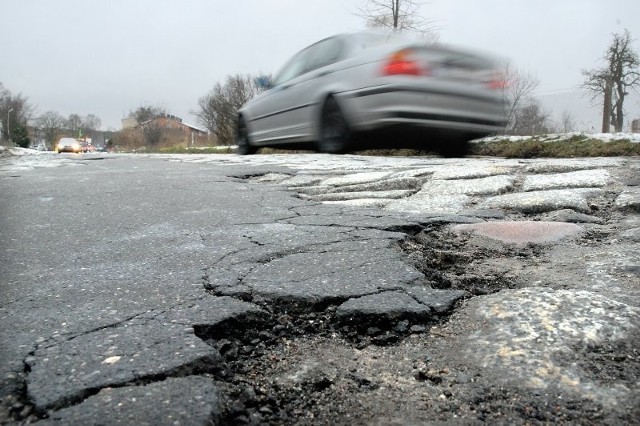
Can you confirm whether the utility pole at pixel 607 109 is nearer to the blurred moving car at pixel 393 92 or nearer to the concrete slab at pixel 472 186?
the blurred moving car at pixel 393 92

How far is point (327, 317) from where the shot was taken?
4.17 feet

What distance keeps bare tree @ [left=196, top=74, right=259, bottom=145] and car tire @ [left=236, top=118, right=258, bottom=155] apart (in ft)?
44.2

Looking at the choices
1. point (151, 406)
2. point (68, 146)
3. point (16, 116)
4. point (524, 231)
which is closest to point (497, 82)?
point (524, 231)

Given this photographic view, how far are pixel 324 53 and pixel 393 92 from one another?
1396 millimetres

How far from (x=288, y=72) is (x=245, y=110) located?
1665mm

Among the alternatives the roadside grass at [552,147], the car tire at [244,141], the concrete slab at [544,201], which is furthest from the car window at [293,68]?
the concrete slab at [544,201]

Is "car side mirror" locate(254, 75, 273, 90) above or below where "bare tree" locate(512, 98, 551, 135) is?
below

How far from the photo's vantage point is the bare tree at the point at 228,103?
2280 centimetres

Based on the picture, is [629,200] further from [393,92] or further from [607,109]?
[607,109]

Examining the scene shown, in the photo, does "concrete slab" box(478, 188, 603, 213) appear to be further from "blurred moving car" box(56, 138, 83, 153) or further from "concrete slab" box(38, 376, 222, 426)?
"blurred moving car" box(56, 138, 83, 153)

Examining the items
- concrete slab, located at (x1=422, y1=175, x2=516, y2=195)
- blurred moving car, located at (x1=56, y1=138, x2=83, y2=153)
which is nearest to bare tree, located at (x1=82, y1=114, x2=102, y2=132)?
blurred moving car, located at (x1=56, y1=138, x2=83, y2=153)

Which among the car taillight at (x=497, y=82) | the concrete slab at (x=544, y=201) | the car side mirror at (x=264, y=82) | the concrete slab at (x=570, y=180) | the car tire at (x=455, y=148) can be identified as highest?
the car side mirror at (x=264, y=82)

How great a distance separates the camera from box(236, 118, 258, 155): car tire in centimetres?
868

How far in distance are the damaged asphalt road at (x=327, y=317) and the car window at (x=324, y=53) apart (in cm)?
375
